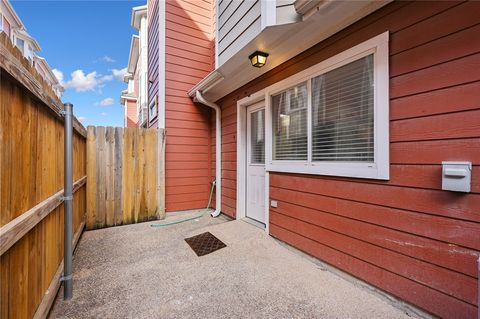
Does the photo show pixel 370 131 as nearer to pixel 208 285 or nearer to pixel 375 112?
pixel 375 112

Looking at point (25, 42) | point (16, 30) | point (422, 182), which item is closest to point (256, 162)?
point (422, 182)

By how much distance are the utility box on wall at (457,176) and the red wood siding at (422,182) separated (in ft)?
0.12

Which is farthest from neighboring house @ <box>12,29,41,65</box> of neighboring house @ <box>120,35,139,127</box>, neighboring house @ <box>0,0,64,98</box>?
neighboring house @ <box>120,35,139,127</box>

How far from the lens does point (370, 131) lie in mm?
1934

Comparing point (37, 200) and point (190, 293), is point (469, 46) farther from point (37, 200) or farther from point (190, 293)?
point (37, 200)

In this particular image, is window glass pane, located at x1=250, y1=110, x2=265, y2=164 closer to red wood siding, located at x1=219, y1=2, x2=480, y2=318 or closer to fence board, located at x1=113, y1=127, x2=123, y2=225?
red wood siding, located at x1=219, y1=2, x2=480, y2=318

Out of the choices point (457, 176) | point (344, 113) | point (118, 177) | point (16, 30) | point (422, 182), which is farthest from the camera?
point (16, 30)

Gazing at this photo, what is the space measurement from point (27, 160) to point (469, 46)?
288 cm

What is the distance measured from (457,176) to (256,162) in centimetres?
257

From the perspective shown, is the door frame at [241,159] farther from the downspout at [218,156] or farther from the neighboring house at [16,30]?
the neighboring house at [16,30]

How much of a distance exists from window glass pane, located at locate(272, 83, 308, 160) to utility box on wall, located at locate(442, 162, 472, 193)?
1.27 meters

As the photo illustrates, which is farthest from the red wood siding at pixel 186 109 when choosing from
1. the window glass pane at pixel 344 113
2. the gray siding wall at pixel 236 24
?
the window glass pane at pixel 344 113

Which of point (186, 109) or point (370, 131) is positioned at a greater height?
point (186, 109)

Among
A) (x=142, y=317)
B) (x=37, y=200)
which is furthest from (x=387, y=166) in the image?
(x=37, y=200)
